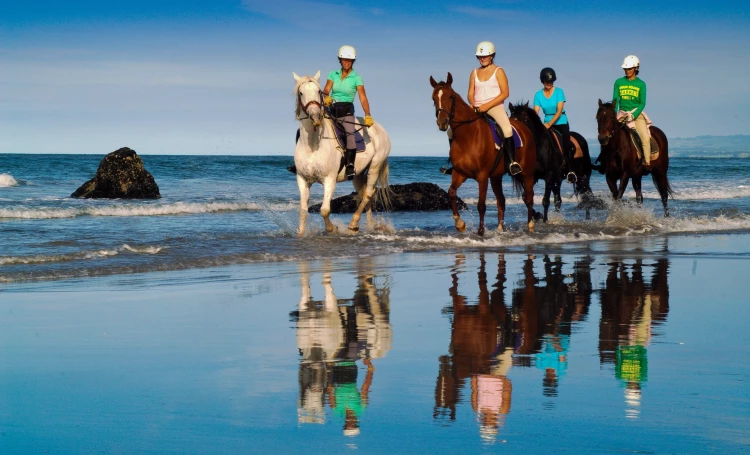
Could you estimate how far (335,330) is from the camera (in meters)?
6.22

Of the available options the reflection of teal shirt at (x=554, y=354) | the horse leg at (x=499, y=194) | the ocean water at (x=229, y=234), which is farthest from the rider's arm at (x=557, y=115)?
the reflection of teal shirt at (x=554, y=354)

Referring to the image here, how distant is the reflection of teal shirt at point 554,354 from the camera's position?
16.6ft

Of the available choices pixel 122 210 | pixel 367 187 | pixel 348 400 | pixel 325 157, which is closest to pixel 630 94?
pixel 367 187

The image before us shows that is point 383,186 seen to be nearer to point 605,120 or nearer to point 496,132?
point 496,132

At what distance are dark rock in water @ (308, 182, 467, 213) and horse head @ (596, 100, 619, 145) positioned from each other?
7.37 meters

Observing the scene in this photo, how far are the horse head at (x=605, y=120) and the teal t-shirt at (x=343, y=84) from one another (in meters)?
4.45

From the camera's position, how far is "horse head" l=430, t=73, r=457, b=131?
12367mm

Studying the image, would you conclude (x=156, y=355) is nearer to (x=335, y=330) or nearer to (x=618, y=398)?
(x=335, y=330)

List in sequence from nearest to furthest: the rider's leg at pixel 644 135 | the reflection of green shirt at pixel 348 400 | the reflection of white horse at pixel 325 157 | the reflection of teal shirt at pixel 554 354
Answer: the reflection of green shirt at pixel 348 400 < the reflection of teal shirt at pixel 554 354 < the reflection of white horse at pixel 325 157 < the rider's leg at pixel 644 135

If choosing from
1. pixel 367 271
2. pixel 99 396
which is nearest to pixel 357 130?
pixel 367 271

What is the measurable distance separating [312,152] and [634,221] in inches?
252

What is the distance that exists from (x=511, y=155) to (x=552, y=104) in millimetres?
2239

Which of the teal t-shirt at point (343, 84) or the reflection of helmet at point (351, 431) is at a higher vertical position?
the teal t-shirt at point (343, 84)

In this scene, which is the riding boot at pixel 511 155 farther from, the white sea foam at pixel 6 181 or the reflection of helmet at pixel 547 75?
the white sea foam at pixel 6 181
